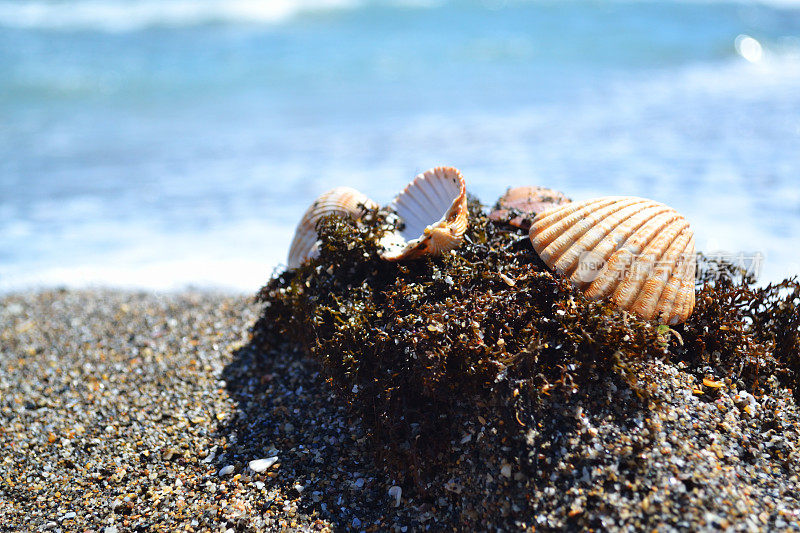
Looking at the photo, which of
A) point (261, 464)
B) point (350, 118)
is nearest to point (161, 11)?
point (350, 118)

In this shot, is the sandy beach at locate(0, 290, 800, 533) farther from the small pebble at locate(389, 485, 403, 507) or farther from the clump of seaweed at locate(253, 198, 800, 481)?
the clump of seaweed at locate(253, 198, 800, 481)

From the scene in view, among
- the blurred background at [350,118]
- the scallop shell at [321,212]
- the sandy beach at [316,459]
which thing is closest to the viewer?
the sandy beach at [316,459]

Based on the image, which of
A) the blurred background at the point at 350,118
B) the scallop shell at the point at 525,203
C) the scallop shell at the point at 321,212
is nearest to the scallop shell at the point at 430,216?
the scallop shell at the point at 321,212

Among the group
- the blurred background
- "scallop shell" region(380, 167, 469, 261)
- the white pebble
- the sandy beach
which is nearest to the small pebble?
the sandy beach

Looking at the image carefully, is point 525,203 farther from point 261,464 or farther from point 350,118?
point 350,118

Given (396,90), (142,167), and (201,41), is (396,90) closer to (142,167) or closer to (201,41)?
(142,167)

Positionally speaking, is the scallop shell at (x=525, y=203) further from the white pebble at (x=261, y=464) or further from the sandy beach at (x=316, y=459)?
the white pebble at (x=261, y=464)

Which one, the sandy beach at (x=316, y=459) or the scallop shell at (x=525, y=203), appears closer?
the sandy beach at (x=316, y=459)
